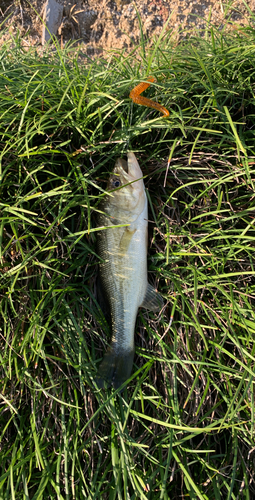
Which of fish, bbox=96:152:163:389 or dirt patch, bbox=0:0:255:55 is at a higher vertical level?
dirt patch, bbox=0:0:255:55

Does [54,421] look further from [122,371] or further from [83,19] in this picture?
[83,19]

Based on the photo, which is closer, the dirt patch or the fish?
the fish

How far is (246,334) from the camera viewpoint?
2045 mm

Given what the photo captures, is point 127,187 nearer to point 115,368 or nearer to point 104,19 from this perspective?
point 115,368

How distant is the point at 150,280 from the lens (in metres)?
2.23

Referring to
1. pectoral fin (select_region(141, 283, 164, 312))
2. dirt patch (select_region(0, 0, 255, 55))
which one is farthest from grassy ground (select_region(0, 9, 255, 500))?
dirt patch (select_region(0, 0, 255, 55))

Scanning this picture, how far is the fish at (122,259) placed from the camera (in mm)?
2016

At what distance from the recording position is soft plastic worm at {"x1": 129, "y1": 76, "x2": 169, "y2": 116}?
1990mm

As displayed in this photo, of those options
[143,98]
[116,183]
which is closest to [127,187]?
[116,183]

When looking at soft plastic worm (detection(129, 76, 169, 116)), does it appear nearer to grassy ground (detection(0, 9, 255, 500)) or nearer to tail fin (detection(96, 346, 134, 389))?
grassy ground (detection(0, 9, 255, 500))

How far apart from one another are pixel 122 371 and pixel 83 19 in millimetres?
3708

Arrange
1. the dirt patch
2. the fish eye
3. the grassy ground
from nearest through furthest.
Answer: the grassy ground
the fish eye
the dirt patch

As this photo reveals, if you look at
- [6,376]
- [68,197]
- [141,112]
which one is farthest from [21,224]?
[141,112]

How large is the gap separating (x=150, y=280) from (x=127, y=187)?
697 millimetres
